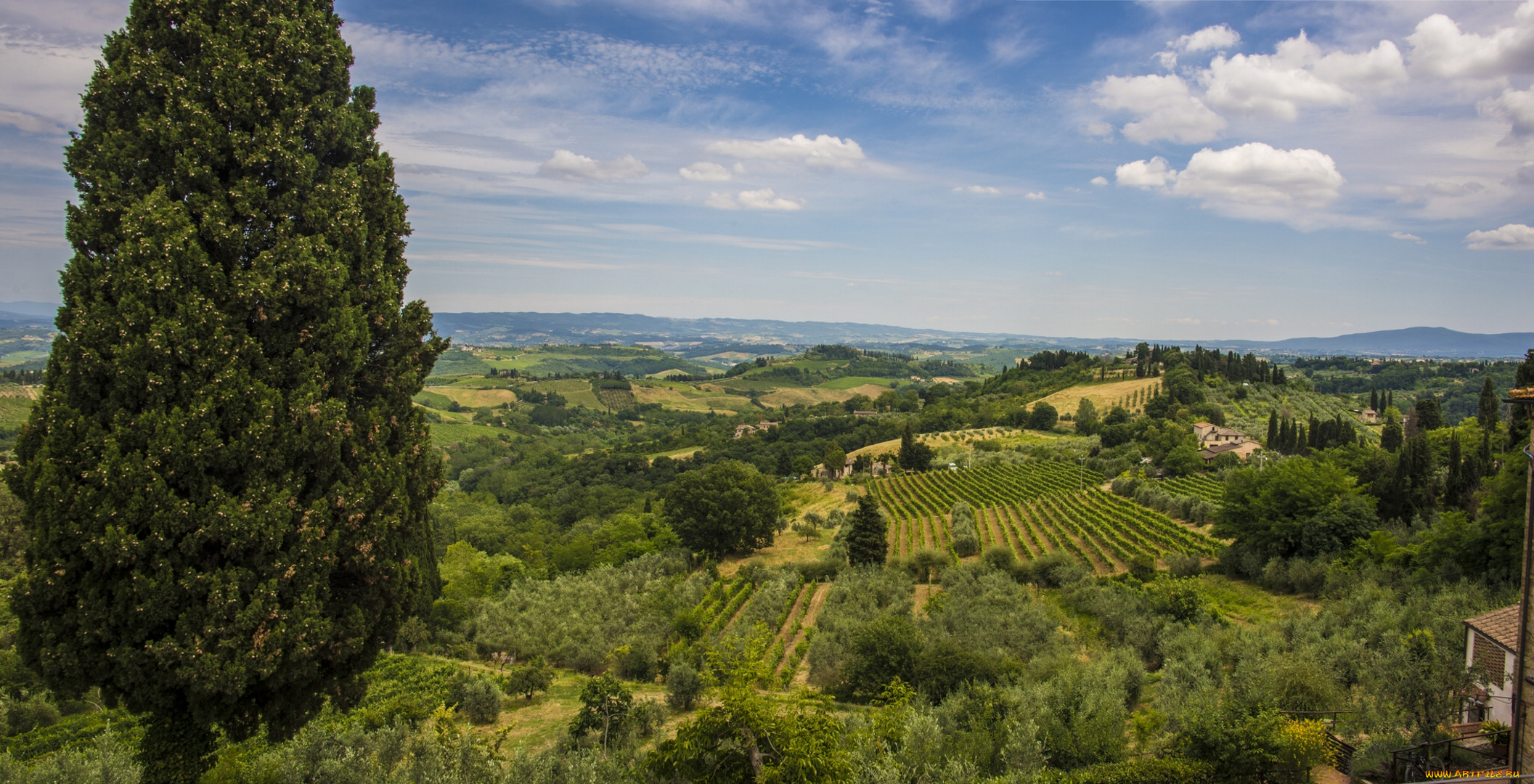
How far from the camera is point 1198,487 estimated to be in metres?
52.0

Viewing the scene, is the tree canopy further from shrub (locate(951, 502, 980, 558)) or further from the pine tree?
the pine tree

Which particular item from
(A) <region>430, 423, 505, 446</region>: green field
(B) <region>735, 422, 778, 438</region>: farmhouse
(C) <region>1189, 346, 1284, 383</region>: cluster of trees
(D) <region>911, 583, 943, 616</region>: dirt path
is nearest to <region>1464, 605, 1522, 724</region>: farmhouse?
(D) <region>911, 583, 943, 616</region>: dirt path

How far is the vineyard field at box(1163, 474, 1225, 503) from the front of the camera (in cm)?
4810

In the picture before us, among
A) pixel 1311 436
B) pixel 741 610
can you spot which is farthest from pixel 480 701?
pixel 1311 436

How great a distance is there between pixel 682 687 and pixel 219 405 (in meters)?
12.8

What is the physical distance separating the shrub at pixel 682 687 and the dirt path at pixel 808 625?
4664mm

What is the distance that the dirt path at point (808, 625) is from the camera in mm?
22294

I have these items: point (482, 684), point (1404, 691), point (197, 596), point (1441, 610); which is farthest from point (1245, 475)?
point (197, 596)

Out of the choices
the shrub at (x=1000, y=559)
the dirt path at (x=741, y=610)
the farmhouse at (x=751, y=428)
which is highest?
the shrub at (x=1000, y=559)

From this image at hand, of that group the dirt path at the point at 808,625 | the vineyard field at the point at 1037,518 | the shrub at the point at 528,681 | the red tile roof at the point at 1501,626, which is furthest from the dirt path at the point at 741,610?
the red tile roof at the point at 1501,626

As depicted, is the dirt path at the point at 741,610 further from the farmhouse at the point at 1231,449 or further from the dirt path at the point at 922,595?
the farmhouse at the point at 1231,449

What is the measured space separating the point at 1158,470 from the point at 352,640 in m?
71.7

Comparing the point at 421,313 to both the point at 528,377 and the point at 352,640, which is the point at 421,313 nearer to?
the point at 352,640

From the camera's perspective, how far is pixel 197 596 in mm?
8195
